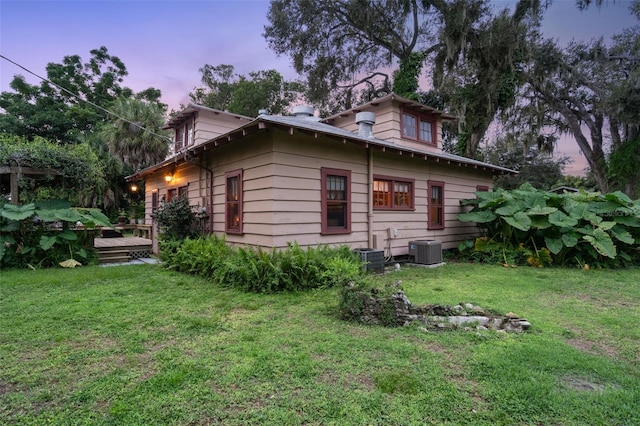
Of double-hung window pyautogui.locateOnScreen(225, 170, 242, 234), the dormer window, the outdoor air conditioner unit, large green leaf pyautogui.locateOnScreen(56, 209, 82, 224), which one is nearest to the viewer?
double-hung window pyautogui.locateOnScreen(225, 170, 242, 234)

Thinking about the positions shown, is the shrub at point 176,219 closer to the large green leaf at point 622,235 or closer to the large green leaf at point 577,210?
the large green leaf at point 577,210

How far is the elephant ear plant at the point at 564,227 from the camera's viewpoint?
311 inches

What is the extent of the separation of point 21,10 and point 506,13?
16725mm

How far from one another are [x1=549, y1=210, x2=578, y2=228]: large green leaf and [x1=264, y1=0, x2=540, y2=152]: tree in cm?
724

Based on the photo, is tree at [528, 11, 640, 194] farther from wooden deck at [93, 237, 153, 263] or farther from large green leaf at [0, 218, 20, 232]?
large green leaf at [0, 218, 20, 232]

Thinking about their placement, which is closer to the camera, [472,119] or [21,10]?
[21,10]

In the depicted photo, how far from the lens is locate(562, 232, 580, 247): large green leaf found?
7771mm

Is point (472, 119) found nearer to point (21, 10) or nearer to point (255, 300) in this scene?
point (255, 300)

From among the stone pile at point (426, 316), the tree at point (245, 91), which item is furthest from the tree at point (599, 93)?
the tree at point (245, 91)

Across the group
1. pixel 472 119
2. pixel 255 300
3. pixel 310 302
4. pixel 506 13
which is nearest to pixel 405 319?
pixel 310 302

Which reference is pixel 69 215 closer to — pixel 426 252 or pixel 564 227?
pixel 426 252

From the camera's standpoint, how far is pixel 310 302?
4.72 meters

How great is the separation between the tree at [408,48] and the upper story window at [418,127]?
4030mm

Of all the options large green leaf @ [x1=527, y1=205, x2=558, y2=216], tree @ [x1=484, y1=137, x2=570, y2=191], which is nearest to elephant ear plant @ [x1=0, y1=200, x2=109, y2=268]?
large green leaf @ [x1=527, y1=205, x2=558, y2=216]
